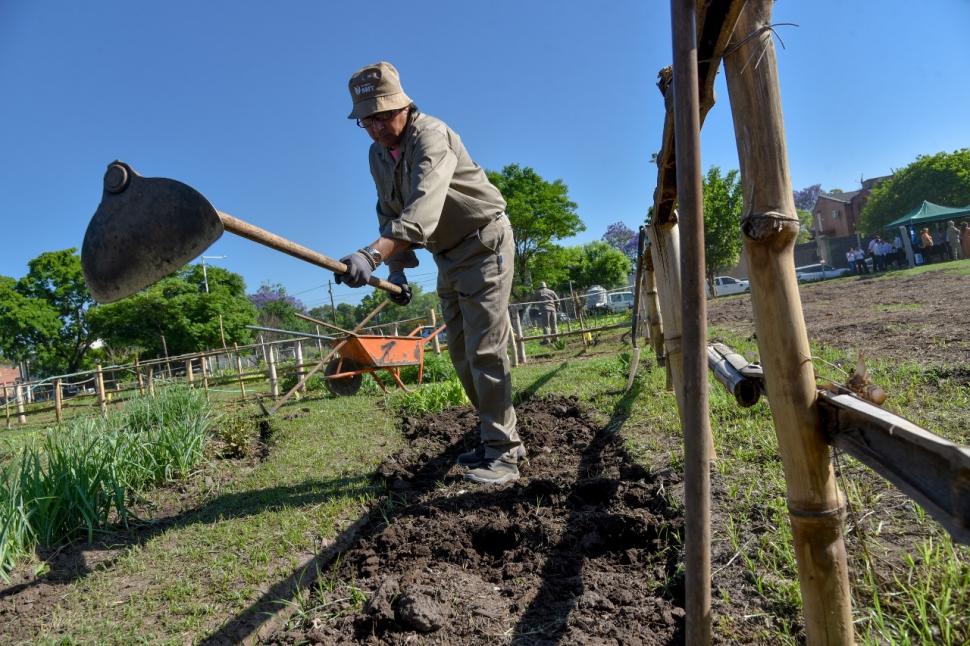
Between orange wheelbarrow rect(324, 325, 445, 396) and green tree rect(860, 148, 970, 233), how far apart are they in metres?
44.2

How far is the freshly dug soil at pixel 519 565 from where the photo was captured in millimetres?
1722

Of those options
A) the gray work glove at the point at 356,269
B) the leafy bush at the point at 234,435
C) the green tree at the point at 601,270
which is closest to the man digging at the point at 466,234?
the gray work glove at the point at 356,269

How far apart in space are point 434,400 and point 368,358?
2200 mm

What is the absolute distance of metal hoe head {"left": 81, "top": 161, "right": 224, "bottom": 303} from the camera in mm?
2139

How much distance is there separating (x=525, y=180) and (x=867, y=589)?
28.9 meters

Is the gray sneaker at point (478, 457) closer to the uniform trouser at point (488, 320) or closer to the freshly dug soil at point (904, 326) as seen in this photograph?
the uniform trouser at point (488, 320)

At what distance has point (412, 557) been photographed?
228 cm

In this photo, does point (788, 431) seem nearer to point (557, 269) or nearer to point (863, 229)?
point (557, 269)

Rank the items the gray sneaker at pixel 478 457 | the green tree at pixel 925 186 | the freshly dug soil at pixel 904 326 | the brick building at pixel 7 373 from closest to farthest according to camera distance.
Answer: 1. the gray sneaker at pixel 478 457
2. the freshly dug soil at pixel 904 326
3. the green tree at pixel 925 186
4. the brick building at pixel 7 373

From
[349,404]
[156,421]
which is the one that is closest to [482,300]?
[156,421]

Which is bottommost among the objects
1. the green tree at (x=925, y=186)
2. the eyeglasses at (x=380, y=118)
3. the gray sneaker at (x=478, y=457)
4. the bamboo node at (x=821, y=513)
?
the gray sneaker at (x=478, y=457)

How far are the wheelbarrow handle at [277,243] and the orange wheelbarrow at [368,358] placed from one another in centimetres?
532

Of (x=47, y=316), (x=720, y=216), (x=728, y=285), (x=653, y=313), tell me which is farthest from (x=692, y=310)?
(x=47, y=316)

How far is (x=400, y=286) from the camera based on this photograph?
3.43 m
